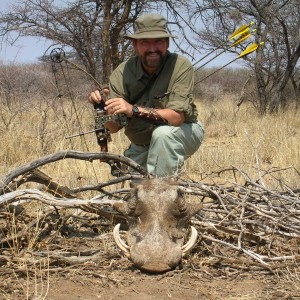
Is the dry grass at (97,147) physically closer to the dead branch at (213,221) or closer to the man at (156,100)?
the man at (156,100)

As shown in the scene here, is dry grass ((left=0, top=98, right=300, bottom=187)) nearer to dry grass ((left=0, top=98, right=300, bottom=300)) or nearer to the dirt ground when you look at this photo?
dry grass ((left=0, top=98, right=300, bottom=300))

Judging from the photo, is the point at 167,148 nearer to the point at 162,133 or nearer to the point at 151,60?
the point at 162,133

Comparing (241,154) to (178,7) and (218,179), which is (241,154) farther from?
(178,7)

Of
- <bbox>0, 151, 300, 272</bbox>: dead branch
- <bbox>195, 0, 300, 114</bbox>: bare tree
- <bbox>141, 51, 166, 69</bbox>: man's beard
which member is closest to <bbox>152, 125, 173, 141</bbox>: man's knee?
<bbox>141, 51, 166, 69</bbox>: man's beard

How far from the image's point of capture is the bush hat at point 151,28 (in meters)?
4.07

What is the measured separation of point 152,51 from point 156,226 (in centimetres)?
195

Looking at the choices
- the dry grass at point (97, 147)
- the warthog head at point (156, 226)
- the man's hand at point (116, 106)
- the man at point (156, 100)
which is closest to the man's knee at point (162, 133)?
the man at point (156, 100)

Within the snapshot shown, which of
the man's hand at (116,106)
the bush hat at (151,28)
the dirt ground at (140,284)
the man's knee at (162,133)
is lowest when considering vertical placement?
the dirt ground at (140,284)

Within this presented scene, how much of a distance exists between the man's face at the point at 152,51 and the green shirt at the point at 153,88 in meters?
0.09

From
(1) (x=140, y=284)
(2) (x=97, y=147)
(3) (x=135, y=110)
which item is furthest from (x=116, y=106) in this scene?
(2) (x=97, y=147)

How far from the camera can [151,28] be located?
414 centimetres

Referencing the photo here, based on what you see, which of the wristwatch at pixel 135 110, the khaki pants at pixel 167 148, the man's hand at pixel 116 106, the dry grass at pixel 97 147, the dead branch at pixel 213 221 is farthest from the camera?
the dry grass at pixel 97 147

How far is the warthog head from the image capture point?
8.21 feet

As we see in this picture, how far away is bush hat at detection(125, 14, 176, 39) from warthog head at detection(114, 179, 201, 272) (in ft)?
5.27
